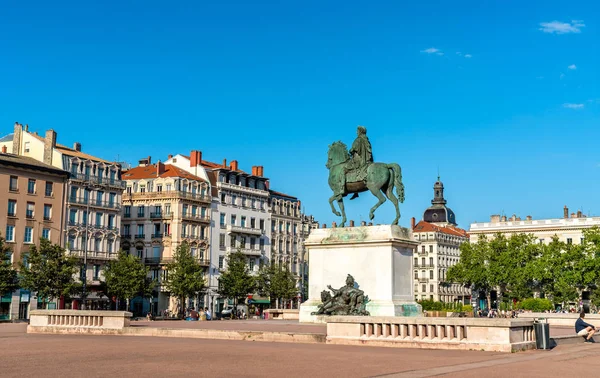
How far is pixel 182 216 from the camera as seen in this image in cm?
9312

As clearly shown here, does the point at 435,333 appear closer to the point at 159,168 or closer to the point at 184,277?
the point at 184,277

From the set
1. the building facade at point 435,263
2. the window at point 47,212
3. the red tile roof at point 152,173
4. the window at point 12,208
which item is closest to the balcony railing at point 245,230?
the red tile roof at point 152,173

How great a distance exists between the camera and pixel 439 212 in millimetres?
191875

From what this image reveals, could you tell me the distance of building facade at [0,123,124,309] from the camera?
3103 inches

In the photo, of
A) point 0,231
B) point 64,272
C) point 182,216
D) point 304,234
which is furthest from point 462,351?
point 304,234

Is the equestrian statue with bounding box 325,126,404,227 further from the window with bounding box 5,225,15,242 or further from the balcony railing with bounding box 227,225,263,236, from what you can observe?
the balcony railing with bounding box 227,225,263,236

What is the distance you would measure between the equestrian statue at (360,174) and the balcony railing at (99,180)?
5164 centimetres

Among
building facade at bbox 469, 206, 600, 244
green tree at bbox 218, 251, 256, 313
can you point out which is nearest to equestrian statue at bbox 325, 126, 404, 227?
green tree at bbox 218, 251, 256, 313

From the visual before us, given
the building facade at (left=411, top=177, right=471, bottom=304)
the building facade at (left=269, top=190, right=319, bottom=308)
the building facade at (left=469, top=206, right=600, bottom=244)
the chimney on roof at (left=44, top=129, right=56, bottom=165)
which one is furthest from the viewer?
the building facade at (left=411, top=177, right=471, bottom=304)

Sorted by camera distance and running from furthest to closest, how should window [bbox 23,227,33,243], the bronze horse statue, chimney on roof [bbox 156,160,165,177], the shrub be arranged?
chimney on roof [bbox 156,160,165,177]
window [bbox 23,227,33,243]
the shrub
the bronze horse statue

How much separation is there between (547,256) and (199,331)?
81.8 meters

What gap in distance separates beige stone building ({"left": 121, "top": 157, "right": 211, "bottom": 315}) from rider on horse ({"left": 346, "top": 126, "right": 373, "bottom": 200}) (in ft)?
193

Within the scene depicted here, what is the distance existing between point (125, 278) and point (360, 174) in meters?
47.1

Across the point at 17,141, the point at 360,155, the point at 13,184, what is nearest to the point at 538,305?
the point at 360,155
